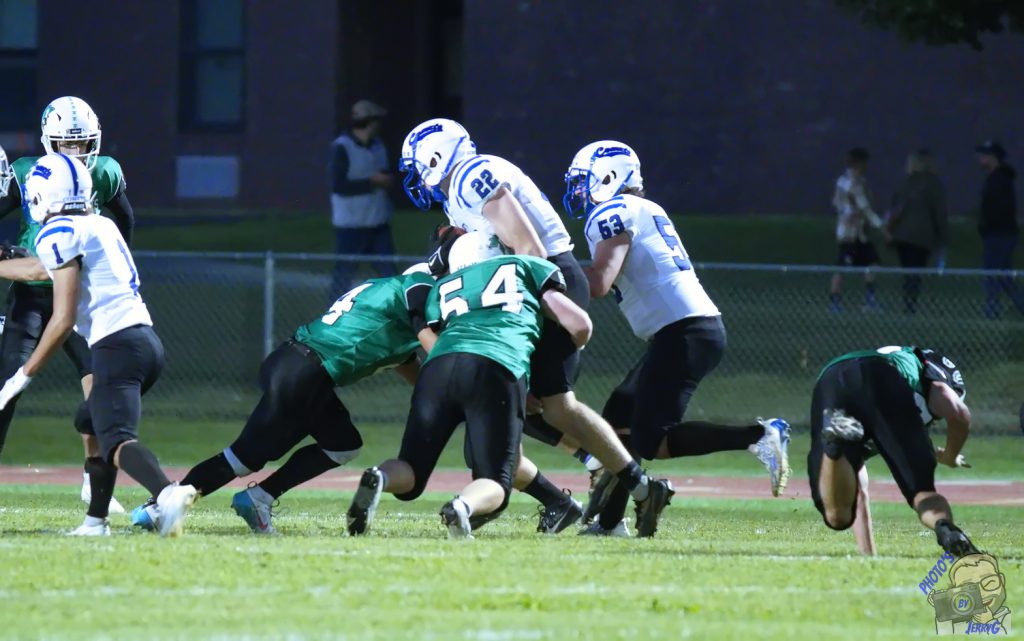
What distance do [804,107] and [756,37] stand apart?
103 cm

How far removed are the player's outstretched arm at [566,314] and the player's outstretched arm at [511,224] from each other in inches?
13.4

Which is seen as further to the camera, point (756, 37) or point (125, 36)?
point (125, 36)

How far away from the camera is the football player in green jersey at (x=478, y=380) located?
8086mm

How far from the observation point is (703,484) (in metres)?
13.2

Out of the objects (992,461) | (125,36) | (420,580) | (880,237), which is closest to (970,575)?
(420,580)

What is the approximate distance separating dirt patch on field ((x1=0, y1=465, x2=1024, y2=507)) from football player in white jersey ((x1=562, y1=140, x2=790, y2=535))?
2663 mm

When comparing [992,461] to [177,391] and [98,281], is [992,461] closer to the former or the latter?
[177,391]

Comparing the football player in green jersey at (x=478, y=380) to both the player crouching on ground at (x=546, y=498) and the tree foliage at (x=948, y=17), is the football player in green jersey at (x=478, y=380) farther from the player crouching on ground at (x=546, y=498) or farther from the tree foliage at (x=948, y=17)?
the tree foliage at (x=948, y=17)

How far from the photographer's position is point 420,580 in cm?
673

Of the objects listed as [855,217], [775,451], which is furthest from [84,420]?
[855,217]

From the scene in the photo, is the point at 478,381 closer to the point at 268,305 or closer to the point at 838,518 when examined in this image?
the point at 838,518

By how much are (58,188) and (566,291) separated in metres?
2.29

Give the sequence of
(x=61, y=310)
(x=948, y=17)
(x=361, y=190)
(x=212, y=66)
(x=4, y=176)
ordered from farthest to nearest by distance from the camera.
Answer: (x=212, y=66), (x=948, y=17), (x=361, y=190), (x=4, y=176), (x=61, y=310)

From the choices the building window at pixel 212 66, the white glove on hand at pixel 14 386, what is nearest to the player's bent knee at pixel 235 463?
the white glove on hand at pixel 14 386
